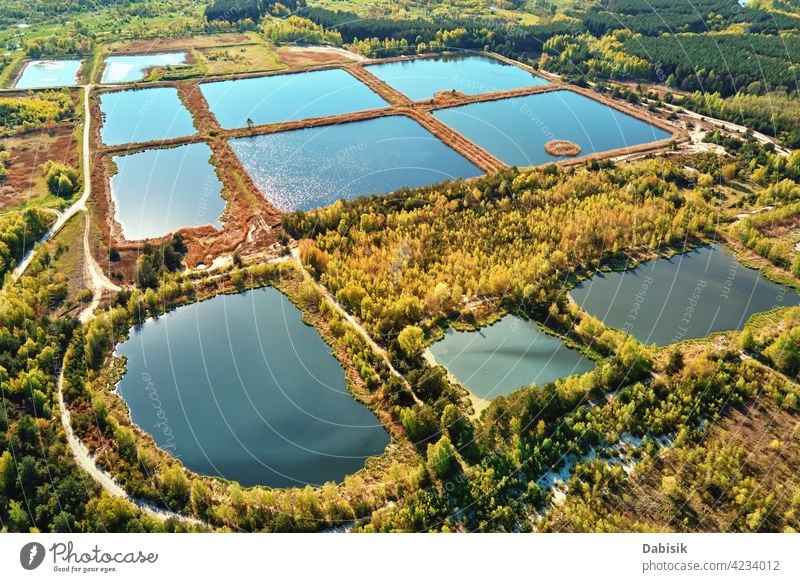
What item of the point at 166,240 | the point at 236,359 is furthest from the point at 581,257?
the point at 166,240

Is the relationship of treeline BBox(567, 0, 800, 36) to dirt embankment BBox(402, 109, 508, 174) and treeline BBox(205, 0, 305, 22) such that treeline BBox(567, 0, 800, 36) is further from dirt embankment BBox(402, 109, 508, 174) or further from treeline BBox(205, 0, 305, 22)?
treeline BBox(205, 0, 305, 22)

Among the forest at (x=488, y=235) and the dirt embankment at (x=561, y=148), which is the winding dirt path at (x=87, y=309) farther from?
the dirt embankment at (x=561, y=148)

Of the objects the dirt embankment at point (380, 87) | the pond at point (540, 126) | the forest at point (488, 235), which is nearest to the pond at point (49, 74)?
the dirt embankment at point (380, 87)

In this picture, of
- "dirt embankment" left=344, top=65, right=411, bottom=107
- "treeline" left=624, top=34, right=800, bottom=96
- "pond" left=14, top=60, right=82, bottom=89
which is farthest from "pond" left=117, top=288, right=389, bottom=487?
"treeline" left=624, top=34, right=800, bottom=96

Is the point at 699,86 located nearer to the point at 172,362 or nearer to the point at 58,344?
the point at 172,362

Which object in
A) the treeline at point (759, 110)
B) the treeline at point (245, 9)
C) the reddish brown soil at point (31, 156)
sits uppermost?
the treeline at point (245, 9)
